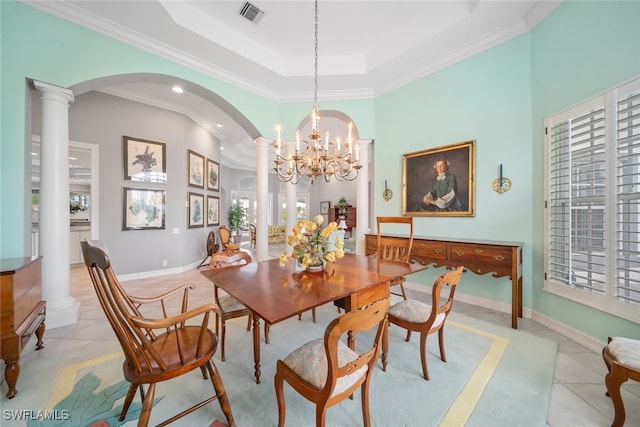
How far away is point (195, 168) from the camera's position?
5.32 meters

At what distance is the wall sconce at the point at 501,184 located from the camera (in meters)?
2.81

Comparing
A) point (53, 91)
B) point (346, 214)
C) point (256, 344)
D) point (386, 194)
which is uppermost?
point (53, 91)

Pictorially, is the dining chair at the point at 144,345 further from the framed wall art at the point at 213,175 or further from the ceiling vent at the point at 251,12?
the framed wall art at the point at 213,175

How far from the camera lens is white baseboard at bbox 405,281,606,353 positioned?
2078mm

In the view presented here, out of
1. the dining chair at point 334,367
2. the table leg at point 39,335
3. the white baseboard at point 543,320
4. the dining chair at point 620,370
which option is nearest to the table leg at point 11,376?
the table leg at point 39,335

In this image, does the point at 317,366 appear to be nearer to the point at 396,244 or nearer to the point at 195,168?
the point at 396,244

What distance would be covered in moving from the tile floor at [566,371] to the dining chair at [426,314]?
715 millimetres

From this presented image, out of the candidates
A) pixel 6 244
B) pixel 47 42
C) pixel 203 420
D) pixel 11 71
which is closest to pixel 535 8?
pixel 203 420

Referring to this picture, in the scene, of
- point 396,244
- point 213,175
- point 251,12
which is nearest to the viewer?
point 251,12

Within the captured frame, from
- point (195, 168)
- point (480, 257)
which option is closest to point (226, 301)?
point (480, 257)

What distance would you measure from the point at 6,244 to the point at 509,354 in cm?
473

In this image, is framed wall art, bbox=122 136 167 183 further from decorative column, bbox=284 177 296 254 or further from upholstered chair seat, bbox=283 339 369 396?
upholstered chair seat, bbox=283 339 369 396

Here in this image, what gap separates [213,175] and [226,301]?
4878mm

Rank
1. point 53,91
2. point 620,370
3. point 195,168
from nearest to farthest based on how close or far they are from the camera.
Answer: point 620,370
point 53,91
point 195,168
